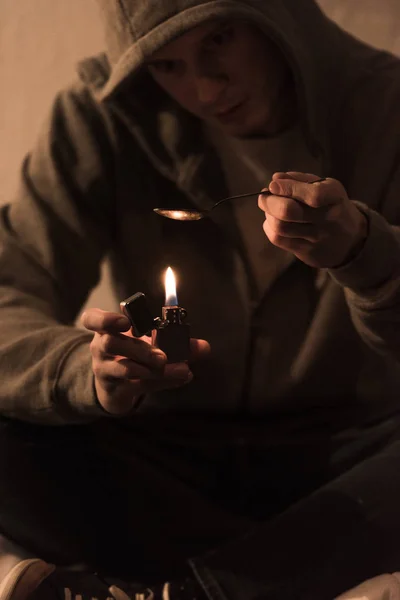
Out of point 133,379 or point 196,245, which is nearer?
point 133,379

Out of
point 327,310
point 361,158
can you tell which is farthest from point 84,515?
point 361,158

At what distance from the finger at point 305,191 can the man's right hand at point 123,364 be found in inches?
8.4

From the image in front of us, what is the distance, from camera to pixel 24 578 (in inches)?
29.6

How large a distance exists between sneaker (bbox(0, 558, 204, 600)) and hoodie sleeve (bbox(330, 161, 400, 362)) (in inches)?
15.6

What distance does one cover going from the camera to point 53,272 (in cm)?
85

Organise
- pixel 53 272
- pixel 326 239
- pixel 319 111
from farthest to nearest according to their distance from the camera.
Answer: pixel 53 272
pixel 319 111
pixel 326 239

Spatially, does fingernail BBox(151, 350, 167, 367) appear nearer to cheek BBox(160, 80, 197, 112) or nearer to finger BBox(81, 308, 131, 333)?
finger BBox(81, 308, 131, 333)

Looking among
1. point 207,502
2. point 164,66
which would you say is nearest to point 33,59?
point 164,66

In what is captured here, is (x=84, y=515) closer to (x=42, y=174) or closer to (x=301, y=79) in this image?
(x=42, y=174)

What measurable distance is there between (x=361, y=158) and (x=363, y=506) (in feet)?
1.42

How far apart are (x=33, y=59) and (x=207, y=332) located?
483 mm

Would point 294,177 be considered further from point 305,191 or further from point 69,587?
point 69,587

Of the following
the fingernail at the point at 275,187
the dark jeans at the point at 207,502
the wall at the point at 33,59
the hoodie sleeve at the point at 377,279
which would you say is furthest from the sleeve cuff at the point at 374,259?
the wall at the point at 33,59

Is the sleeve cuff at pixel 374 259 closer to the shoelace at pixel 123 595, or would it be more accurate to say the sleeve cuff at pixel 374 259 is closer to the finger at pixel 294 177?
the finger at pixel 294 177
